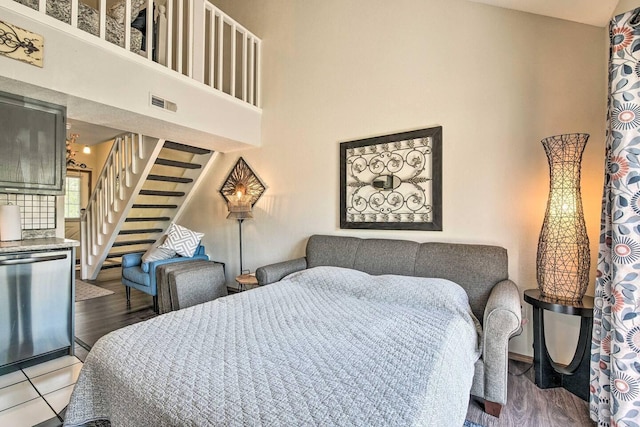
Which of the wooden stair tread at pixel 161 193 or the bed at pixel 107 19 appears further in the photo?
the wooden stair tread at pixel 161 193

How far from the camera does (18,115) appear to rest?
228 cm

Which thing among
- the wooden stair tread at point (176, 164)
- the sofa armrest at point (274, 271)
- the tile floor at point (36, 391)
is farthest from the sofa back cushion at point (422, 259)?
the wooden stair tread at point (176, 164)

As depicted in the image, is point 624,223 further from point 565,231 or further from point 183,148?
point 183,148

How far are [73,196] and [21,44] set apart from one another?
6181mm

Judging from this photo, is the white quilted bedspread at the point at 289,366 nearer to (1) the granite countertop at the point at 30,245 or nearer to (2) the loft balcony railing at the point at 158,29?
(1) the granite countertop at the point at 30,245

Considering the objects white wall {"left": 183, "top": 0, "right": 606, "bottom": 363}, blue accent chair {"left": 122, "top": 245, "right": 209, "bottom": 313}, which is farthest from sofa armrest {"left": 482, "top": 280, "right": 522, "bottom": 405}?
blue accent chair {"left": 122, "top": 245, "right": 209, "bottom": 313}

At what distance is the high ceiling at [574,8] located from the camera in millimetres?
1763

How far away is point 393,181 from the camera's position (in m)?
2.76

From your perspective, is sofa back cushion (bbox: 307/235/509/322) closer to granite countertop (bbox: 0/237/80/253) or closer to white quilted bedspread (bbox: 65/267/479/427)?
white quilted bedspread (bbox: 65/267/479/427)

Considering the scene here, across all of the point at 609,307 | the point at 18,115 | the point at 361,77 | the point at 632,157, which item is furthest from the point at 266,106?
the point at 609,307

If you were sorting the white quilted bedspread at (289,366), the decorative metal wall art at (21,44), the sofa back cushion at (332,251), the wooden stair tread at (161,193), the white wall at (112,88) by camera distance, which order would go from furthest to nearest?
the wooden stair tread at (161,193) < the sofa back cushion at (332,251) < the white wall at (112,88) < the decorative metal wall art at (21,44) < the white quilted bedspread at (289,366)

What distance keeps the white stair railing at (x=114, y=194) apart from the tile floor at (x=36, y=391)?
2.17m

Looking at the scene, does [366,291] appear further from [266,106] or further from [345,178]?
[266,106]

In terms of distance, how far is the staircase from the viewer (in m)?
3.88
